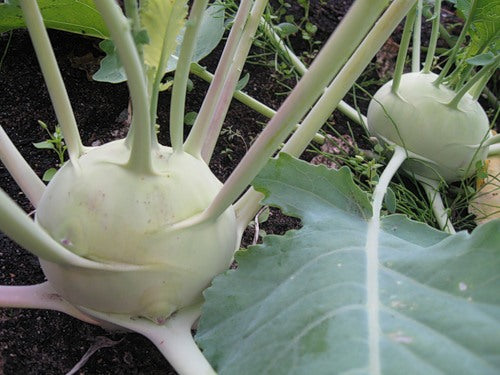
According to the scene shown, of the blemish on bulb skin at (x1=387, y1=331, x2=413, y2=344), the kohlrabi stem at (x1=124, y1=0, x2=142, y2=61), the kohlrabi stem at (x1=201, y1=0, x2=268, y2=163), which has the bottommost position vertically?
the kohlrabi stem at (x1=201, y1=0, x2=268, y2=163)

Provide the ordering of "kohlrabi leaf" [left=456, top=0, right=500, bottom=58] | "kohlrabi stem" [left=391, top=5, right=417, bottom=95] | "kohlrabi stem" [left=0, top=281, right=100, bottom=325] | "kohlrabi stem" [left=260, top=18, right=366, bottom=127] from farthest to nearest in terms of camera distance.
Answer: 1. "kohlrabi stem" [left=260, top=18, right=366, bottom=127]
2. "kohlrabi stem" [left=391, top=5, right=417, bottom=95]
3. "kohlrabi leaf" [left=456, top=0, right=500, bottom=58]
4. "kohlrabi stem" [left=0, top=281, right=100, bottom=325]

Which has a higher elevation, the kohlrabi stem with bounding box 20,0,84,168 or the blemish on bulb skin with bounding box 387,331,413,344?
the blemish on bulb skin with bounding box 387,331,413,344

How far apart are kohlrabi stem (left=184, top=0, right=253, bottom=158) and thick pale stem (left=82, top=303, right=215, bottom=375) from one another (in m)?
0.22

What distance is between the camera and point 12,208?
507 mm

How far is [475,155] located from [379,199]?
402 millimetres

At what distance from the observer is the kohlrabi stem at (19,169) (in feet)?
2.59

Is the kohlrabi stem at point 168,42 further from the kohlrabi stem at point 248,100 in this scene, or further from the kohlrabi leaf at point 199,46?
the kohlrabi stem at point 248,100

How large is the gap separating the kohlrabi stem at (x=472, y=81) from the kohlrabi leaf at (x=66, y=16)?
2.24 ft

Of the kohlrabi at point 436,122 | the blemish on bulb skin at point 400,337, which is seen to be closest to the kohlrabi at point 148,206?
the blemish on bulb skin at point 400,337

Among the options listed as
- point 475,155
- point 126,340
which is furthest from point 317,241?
point 475,155

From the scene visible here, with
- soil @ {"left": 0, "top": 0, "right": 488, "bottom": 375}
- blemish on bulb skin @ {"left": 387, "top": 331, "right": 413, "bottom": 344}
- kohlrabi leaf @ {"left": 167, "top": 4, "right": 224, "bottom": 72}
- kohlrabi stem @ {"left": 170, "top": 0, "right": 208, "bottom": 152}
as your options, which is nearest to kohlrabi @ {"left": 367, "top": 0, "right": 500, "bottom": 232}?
soil @ {"left": 0, "top": 0, "right": 488, "bottom": 375}

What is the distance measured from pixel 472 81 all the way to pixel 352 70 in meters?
0.43

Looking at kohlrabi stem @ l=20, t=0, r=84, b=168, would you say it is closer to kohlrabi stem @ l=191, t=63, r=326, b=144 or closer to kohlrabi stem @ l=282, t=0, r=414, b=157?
kohlrabi stem @ l=282, t=0, r=414, b=157

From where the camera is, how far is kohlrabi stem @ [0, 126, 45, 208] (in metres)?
0.79
